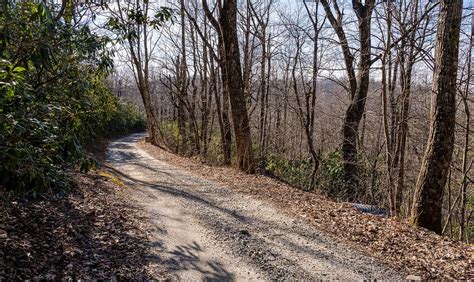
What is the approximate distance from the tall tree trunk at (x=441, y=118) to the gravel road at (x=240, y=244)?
6.49 feet

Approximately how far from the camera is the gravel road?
361 cm

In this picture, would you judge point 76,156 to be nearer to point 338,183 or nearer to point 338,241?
point 338,241

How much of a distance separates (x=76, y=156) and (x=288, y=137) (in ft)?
61.5

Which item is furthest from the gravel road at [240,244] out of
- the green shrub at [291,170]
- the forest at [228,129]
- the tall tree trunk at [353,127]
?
the green shrub at [291,170]

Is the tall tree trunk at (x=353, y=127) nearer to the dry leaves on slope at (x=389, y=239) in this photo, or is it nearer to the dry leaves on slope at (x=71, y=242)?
the dry leaves on slope at (x=389, y=239)

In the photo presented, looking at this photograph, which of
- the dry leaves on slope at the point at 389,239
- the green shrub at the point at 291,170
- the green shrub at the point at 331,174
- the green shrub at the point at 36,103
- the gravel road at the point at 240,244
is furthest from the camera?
the green shrub at the point at 291,170

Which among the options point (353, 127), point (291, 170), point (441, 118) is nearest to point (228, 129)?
point (291, 170)

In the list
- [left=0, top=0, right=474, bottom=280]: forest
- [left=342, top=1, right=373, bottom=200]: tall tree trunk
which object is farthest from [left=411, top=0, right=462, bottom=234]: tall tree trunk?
[left=342, top=1, right=373, bottom=200]: tall tree trunk

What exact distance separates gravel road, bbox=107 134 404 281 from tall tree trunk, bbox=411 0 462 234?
198cm

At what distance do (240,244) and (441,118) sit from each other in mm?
3847

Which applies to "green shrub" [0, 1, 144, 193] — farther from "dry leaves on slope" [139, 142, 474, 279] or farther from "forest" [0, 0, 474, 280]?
"dry leaves on slope" [139, 142, 474, 279]

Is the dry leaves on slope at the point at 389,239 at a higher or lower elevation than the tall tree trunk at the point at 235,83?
lower

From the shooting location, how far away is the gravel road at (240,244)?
3.61 metres

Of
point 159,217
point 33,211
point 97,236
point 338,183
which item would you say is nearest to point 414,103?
point 338,183
